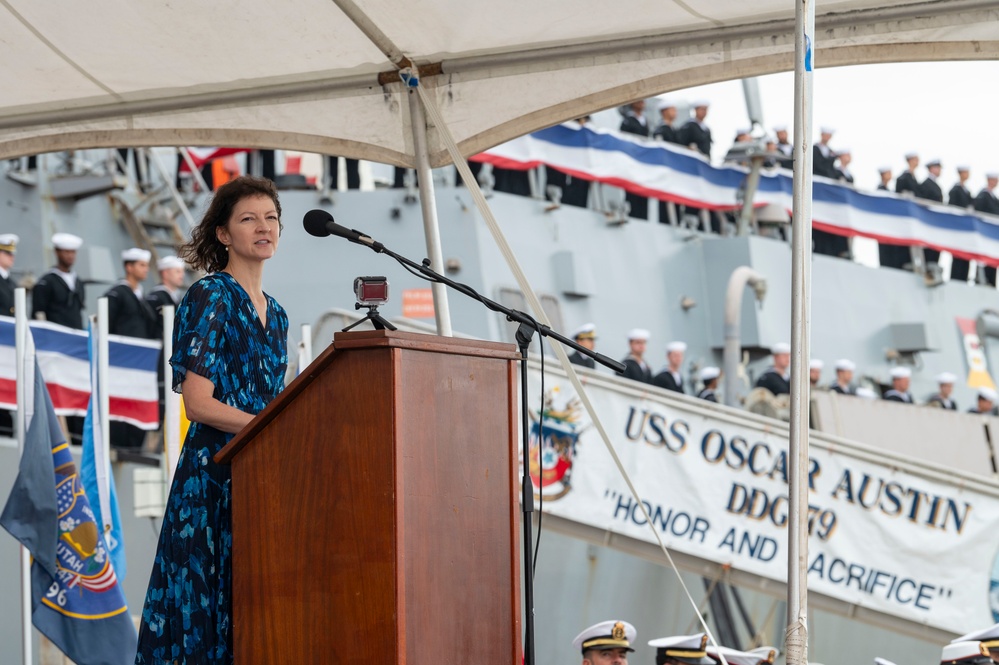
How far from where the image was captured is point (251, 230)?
10.1 feet

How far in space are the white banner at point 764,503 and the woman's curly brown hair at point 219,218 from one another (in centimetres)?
639

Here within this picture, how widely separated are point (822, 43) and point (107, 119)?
262 centimetres

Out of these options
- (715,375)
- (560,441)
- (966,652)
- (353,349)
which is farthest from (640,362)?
(353,349)

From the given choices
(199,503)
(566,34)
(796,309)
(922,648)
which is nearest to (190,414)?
(199,503)

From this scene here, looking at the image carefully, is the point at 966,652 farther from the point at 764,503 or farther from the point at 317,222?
the point at 317,222

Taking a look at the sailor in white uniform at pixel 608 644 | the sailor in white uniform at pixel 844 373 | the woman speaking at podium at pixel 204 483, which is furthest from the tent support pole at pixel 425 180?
the sailor in white uniform at pixel 844 373

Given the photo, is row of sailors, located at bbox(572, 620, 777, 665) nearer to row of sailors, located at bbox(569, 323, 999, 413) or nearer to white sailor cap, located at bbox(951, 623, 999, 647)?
white sailor cap, located at bbox(951, 623, 999, 647)

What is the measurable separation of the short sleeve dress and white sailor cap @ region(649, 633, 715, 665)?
4.00 metres

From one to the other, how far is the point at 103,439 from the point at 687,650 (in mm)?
3206

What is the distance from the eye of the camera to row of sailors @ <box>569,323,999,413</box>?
→ 12.2 m

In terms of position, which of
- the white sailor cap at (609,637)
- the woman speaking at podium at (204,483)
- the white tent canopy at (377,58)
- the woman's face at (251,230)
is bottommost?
the white sailor cap at (609,637)

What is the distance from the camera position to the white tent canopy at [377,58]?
4.05 metres

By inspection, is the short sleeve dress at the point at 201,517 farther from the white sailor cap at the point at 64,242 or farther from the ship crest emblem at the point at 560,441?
the white sailor cap at the point at 64,242

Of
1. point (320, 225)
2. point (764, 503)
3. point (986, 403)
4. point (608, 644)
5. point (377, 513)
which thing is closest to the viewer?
point (377, 513)
